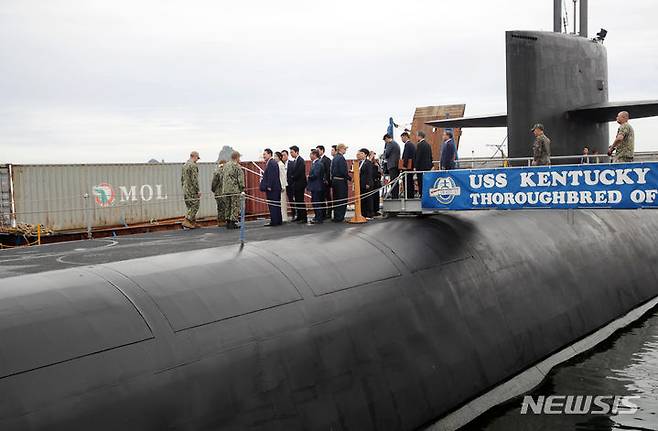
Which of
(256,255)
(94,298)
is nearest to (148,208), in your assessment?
(256,255)

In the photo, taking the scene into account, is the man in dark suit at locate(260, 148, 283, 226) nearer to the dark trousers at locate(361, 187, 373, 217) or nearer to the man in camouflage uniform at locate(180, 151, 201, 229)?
the man in camouflage uniform at locate(180, 151, 201, 229)

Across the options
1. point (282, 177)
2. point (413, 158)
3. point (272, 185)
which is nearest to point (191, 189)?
point (272, 185)

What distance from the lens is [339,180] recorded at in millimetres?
13672

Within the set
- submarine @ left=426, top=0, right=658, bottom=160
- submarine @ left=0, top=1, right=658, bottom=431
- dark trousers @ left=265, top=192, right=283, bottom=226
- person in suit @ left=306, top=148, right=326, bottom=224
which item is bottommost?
submarine @ left=0, top=1, right=658, bottom=431

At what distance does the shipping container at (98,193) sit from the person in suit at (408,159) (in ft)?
32.4

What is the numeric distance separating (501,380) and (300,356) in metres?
4.26

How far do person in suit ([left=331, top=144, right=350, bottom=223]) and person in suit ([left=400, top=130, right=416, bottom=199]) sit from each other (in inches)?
53.6

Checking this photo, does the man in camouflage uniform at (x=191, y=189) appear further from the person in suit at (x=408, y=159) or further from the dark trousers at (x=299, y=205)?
the person in suit at (x=408, y=159)

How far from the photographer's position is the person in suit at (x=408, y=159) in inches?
560

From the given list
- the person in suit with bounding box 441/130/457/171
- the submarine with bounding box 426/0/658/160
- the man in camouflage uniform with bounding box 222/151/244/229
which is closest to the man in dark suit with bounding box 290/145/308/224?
the man in camouflage uniform with bounding box 222/151/244/229

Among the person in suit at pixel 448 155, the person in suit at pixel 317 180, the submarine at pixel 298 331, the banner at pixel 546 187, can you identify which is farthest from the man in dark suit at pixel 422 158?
the person in suit at pixel 317 180

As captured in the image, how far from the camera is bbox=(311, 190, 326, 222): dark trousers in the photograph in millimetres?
13586

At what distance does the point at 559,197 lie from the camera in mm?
11961

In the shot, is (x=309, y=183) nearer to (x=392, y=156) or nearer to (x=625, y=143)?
(x=392, y=156)
